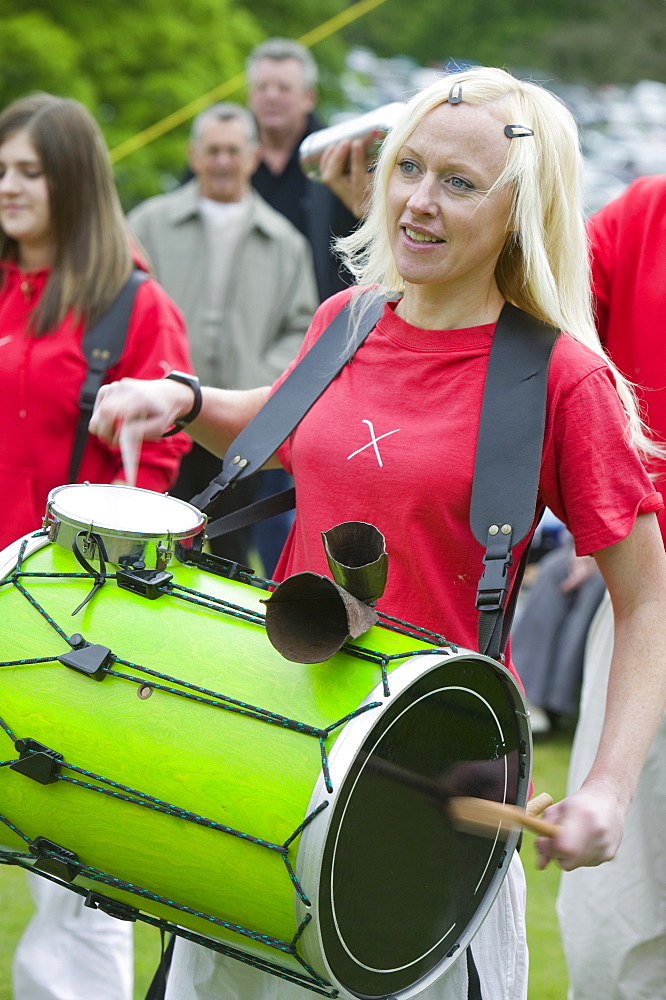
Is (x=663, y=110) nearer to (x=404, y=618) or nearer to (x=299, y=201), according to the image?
(x=299, y=201)

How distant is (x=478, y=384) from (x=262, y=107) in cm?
468

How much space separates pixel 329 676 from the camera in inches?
64.4

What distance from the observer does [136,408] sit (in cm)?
203

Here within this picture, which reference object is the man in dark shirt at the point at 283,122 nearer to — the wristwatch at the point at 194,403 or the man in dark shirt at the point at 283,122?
the man in dark shirt at the point at 283,122

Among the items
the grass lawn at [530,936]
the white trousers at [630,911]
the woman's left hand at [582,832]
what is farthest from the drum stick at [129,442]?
the grass lawn at [530,936]

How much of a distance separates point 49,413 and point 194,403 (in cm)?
94

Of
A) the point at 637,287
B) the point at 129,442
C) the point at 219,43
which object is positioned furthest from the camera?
the point at 219,43

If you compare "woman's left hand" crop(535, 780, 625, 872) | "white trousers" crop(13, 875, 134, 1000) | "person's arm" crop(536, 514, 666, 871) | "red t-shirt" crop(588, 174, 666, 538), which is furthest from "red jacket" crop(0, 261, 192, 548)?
"woman's left hand" crop(535, 780, 625, 872)

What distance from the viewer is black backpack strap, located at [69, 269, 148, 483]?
2994mm

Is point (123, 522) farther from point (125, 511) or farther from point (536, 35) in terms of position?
point (536, 35)

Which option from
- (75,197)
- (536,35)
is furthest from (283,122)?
(536,35)

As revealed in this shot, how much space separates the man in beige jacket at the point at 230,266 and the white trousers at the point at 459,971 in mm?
Result: 3581

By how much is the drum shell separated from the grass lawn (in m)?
1.74

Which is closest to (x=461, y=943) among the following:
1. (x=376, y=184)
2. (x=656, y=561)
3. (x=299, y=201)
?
(x=656, y=561)
